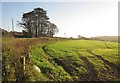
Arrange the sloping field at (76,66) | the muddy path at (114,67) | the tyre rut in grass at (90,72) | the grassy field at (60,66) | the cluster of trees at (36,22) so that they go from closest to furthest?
1. the grassy field at (60,66)
2. the sloping field at (76,66)
3. the tyre rut in grass at (90,72)
4. the muddy path at (114,67)
5. the cluster of trees at (36,22)

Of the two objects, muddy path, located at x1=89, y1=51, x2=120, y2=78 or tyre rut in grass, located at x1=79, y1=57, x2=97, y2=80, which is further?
muddy path, located at x1=89, y1=51, x2=120, y2=78

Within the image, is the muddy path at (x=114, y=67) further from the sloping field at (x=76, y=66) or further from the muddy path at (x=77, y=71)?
the muddy path at (x=77, y=71)

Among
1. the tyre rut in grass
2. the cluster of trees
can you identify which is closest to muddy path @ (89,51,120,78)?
the tyre rut in grass

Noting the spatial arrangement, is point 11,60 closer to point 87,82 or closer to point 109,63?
point 87,82

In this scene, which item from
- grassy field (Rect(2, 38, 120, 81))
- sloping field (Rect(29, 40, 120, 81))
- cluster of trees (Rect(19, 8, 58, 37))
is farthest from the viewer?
cluster of trees (Rect(19, 8, 58, 37))

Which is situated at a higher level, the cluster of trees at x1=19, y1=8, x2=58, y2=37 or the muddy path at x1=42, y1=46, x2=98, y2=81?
the cluster of trees at x1=19, y1=8, x2=58, y2=37

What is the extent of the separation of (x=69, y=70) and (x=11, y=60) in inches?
212

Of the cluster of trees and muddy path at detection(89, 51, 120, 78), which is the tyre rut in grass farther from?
the cluster of trees

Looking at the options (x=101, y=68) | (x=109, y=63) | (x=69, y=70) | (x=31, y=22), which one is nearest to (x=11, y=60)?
(x=69, y=70)

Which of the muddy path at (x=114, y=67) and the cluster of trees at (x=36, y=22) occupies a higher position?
the cluster of trees at (x=36, y=22)

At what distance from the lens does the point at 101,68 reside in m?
19.8

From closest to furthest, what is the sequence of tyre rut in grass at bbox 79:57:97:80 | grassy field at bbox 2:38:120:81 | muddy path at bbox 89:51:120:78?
grassy field at bbox 2:38:120:81, tyre rut in grass at bbox 79:57:97:80, muddy path at bbox 89:51:120:78

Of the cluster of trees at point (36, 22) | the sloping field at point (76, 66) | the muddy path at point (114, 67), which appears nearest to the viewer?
the sloping field at point (76, 66)

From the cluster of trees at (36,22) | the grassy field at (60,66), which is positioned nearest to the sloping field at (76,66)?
the grassy field at (60,66)
